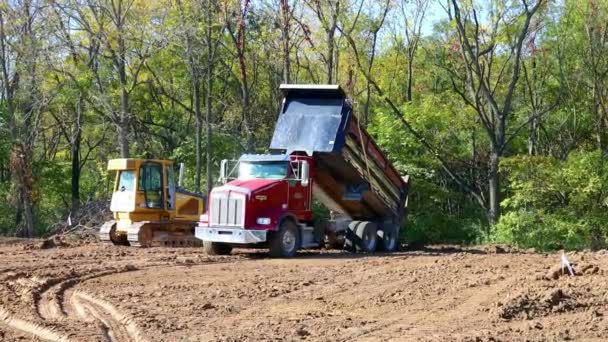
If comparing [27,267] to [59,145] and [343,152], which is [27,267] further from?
[59,145]

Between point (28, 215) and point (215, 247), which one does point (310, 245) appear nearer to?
point (215, 247)

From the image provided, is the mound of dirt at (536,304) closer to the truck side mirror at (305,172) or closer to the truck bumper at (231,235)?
the truck bumper at (231,235)

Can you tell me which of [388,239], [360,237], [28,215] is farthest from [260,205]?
[28,215]

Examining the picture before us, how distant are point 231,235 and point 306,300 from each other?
6785 millimetres

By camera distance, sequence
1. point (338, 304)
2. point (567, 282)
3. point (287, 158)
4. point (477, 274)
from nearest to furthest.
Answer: point (338, 304) < point (567, 282) < point (477, 274) < point (287, 158)

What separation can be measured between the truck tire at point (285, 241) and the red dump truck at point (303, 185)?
0.02m

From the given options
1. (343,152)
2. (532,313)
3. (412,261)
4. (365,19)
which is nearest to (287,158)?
(343,152)

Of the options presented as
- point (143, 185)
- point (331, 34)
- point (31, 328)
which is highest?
point (331, 34)

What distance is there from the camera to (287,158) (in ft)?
61.3

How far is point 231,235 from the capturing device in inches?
709

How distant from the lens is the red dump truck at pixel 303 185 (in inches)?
711

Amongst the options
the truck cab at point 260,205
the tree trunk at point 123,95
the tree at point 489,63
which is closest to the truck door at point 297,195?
the truck cab at point 260,205

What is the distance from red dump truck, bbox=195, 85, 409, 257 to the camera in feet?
59.2

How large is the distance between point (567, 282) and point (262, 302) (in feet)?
14.9
